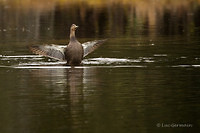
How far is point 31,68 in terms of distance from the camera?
21.8m

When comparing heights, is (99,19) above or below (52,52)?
below

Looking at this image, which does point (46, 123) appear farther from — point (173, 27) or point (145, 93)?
point (173, 27)

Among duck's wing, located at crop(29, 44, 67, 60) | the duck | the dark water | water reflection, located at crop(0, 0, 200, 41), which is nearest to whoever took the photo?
the dark water

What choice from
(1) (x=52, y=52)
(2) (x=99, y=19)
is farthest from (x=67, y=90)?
(2) (x=99, y=19)

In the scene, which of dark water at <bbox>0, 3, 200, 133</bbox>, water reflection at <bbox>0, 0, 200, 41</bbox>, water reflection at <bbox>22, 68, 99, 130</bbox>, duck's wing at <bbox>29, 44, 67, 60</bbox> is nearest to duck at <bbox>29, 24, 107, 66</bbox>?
duck's wing at <bbox>29, 44, 67, 60</bbox>

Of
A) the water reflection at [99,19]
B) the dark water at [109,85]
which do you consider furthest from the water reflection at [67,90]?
the water reflection at [99,19]

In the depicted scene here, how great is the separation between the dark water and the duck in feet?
0.82

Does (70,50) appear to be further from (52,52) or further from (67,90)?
(67,90)

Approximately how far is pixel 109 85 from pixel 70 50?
14.2 feet

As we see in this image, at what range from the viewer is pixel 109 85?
18.7 meters

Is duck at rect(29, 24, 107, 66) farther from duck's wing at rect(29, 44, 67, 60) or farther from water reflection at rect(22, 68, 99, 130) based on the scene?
water reflection at rect(22, 68, 99, 130)

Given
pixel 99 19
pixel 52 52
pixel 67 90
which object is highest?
pixel 52 52

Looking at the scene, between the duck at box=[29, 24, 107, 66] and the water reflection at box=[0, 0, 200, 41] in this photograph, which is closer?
the duck at box=[29, 24, 107, 66]

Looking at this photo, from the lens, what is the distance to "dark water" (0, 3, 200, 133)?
14.6 m
